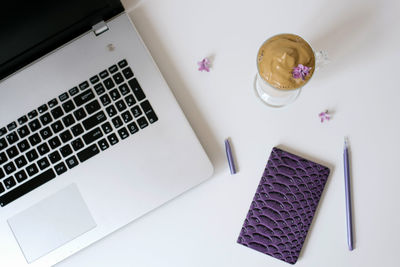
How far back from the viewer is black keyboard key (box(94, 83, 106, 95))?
0.53 m

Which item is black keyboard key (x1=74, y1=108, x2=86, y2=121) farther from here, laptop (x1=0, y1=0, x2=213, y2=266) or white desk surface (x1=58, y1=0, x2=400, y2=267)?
white desk surface (x1=58, y1=0, x2=400, y2=267)

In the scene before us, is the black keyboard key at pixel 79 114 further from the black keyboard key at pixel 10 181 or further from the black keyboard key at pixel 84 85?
the black keyboard key at pixel 10 181

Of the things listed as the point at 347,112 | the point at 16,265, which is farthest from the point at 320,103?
the point at 16,265

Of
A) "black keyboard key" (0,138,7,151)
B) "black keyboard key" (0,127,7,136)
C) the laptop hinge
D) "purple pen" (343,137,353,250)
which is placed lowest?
"purple pen" (343,137,353,250)

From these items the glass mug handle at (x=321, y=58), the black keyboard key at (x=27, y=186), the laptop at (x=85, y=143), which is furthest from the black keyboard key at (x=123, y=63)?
the glass mug handle at (x=321, y=58)

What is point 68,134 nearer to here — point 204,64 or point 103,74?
point 103,74

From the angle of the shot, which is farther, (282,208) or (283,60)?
(282,208)

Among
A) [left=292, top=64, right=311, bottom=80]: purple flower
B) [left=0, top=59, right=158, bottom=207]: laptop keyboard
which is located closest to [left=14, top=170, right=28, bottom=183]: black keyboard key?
[left=0, top=59, right=158, bottom=207]: laptop keyboard

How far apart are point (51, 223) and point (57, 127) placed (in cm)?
16

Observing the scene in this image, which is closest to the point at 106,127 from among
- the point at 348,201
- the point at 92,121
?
the point at 92,121

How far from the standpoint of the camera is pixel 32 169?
53 cm

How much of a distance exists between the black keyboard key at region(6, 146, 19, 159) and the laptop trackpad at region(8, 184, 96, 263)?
87 mm

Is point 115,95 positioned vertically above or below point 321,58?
above

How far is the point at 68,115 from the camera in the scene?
0.53 metres
